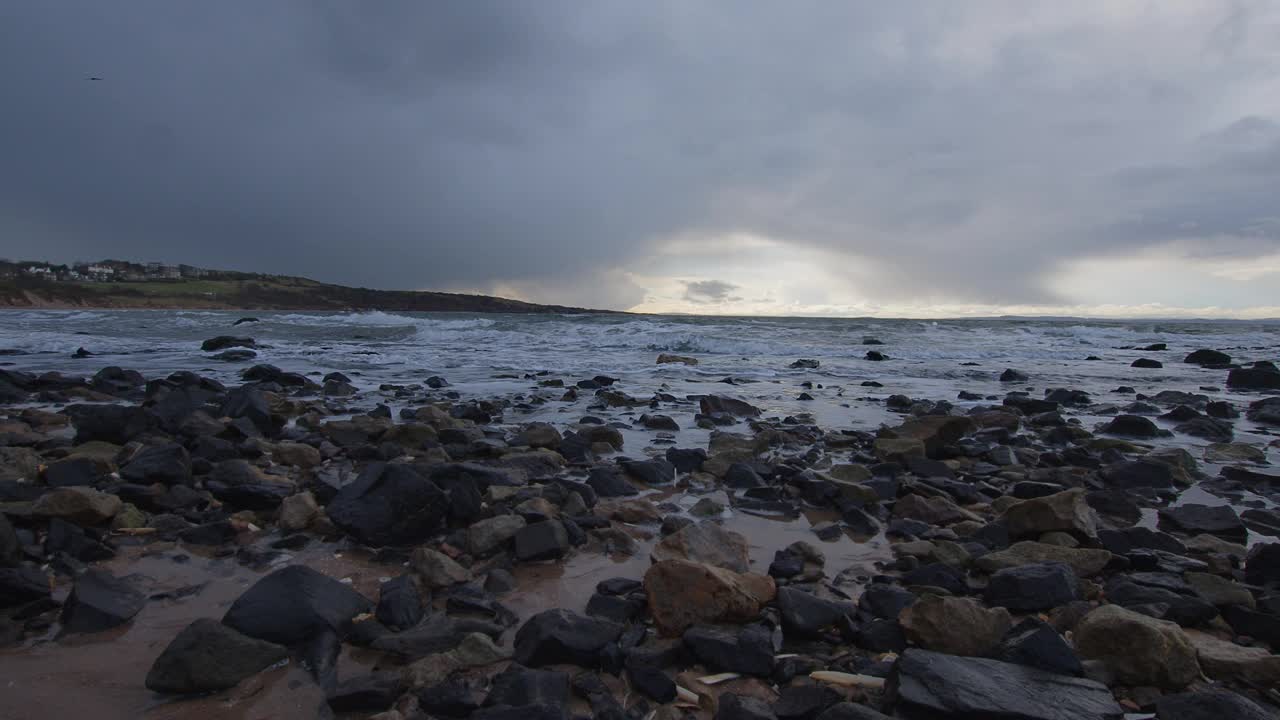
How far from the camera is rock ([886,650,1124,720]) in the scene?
6.36ft

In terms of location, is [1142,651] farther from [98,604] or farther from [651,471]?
[98,604]

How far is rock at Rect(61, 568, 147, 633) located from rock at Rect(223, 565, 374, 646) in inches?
20.9

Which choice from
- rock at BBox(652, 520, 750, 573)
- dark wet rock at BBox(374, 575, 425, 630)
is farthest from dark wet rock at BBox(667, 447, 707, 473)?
dark wet rock at BBox(374, 575, 425, 630)

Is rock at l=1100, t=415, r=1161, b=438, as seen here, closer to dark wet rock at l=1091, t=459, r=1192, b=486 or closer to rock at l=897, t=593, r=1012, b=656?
dark wet rock at l=1091, t=459, r=1192, b=486

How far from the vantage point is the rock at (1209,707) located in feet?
6.36

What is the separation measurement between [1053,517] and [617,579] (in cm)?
250

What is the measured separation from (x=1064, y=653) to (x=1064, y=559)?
1298 mm

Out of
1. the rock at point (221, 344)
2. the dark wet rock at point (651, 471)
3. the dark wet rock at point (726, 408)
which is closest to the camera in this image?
the dark wet rock at point (651, 471)

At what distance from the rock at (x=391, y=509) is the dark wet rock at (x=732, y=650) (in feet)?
5.78

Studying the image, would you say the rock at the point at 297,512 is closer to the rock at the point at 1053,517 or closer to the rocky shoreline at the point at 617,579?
the rocky shoreline at the point at 617,579

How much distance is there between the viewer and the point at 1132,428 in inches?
300

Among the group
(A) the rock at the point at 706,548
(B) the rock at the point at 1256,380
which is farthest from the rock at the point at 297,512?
(B) the rock at the point at 1256,380

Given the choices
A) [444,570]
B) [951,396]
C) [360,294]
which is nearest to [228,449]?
[444,570]

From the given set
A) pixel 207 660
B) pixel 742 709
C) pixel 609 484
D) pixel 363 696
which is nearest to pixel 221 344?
pixel 609 484
